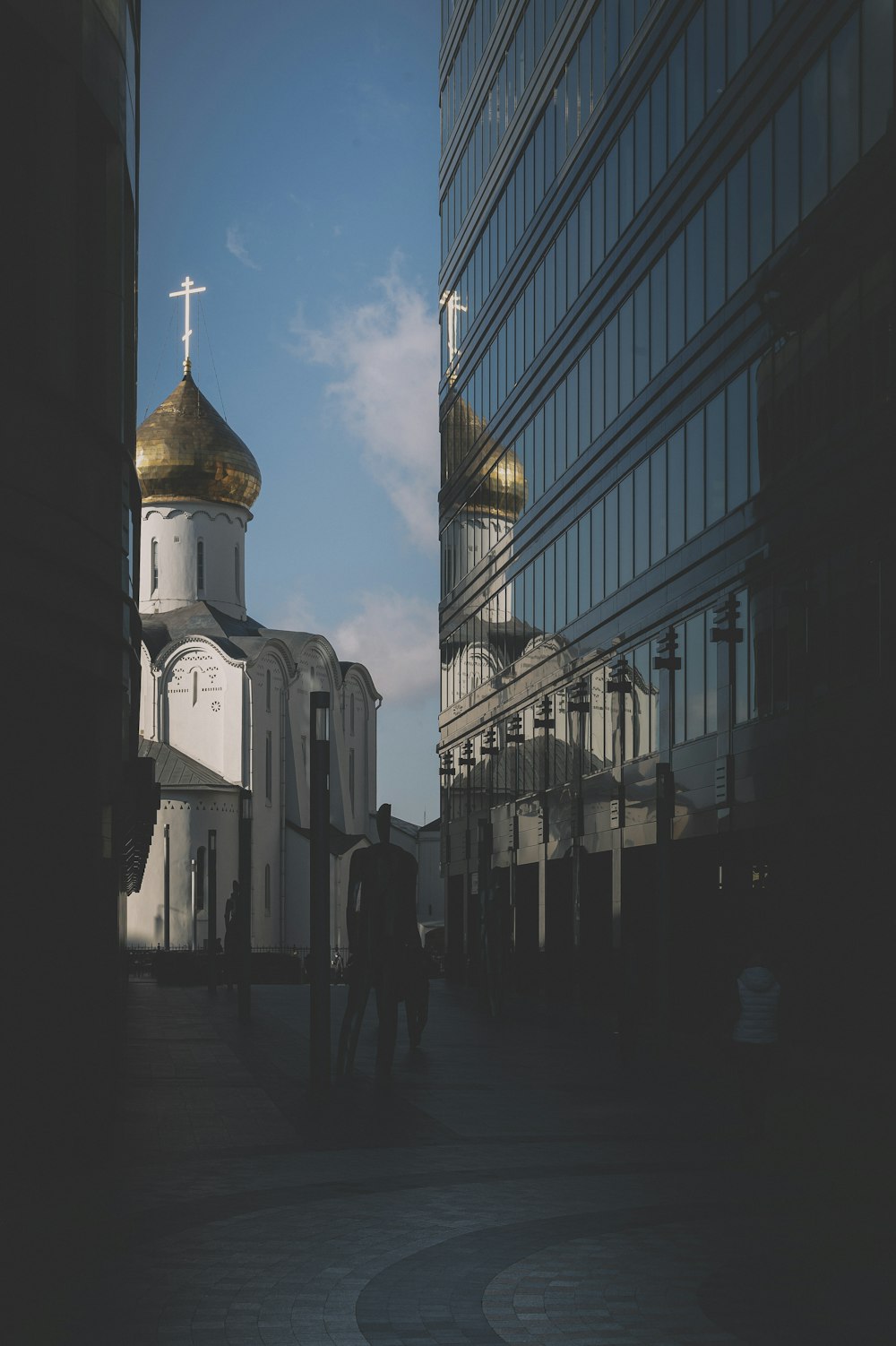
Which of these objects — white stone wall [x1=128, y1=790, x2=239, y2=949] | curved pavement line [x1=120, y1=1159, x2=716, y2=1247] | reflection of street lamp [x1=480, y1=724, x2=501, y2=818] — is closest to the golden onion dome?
reflection of street lamp [x1=480, y1=724, x2=501, y2=818]

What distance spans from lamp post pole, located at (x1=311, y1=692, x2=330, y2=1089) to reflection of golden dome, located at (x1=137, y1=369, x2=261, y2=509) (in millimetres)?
69660

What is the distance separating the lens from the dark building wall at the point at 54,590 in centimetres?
1223

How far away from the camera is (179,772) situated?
74.8 m

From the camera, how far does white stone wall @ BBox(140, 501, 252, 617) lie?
278ft

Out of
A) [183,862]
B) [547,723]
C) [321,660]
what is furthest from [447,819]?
[321,660]

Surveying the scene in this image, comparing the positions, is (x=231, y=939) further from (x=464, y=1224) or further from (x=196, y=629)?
(x=196, y=629)

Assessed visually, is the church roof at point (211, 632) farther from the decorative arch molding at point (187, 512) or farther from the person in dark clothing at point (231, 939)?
the person in dark clothing at point (231, 939)

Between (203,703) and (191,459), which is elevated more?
(191,459)

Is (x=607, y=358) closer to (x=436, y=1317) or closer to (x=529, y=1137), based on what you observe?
(x=529, y=1137)

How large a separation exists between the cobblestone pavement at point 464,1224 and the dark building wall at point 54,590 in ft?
2.75

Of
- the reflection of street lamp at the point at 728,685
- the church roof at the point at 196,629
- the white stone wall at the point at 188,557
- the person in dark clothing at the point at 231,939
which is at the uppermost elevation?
the white stone wall at the point at 188,557

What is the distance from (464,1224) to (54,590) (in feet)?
17.7

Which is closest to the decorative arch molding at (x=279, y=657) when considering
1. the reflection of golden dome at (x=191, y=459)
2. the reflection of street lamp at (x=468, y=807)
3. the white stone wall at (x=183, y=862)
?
the white stone wall at (x=183, y=862)

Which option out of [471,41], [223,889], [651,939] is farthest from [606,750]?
[223,889]
